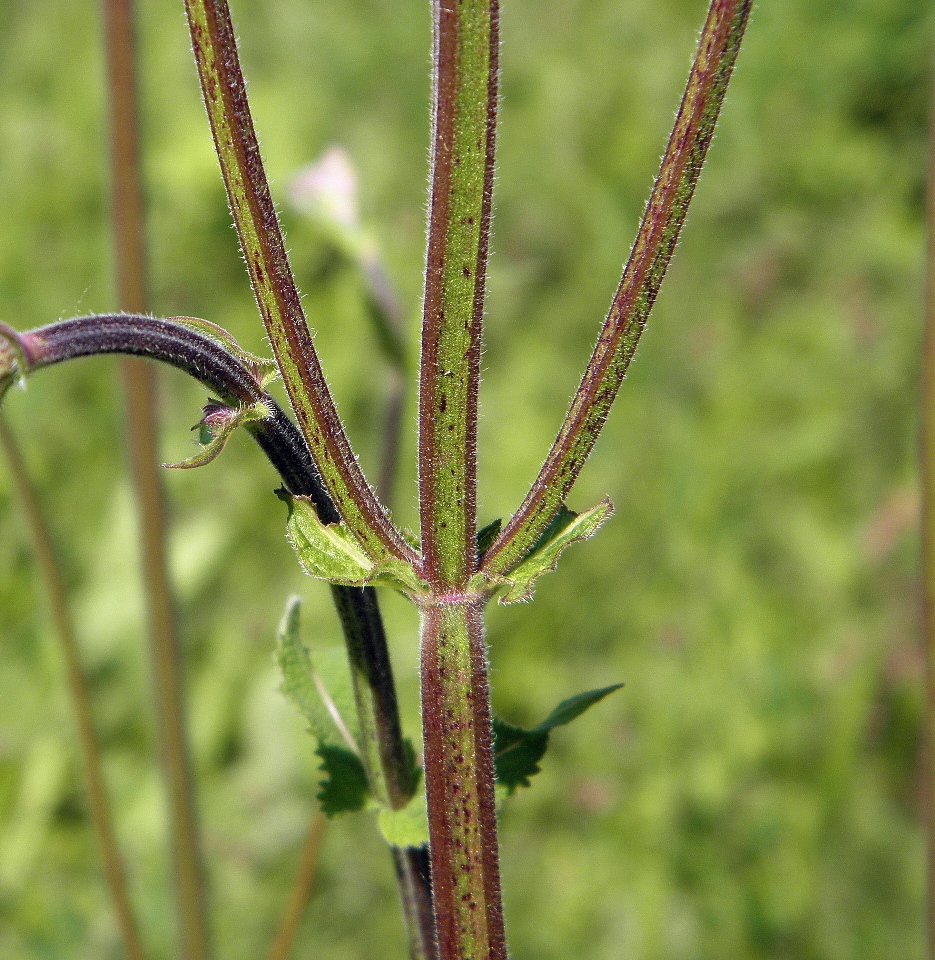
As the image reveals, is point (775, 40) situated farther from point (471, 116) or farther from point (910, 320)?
point (471, 116)

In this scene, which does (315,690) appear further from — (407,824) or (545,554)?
(545,554)

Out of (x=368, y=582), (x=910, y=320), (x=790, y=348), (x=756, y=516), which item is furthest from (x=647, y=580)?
(x=368, y=582)

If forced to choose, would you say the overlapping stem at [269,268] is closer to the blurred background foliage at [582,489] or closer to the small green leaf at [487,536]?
the small green leaf at [487,536]

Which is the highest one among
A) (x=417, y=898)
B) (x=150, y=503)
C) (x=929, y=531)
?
(x=150, y=503)

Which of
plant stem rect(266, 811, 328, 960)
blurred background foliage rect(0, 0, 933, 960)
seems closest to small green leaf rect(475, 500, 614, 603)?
plant stem rect(266, 811, 328, 960)

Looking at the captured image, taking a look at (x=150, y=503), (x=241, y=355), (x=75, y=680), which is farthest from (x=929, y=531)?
(x=75, y=680)
